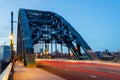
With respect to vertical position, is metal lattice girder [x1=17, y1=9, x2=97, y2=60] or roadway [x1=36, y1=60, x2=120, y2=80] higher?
metal lattice girder [x1=17, y1=9, x2=97, y2=60]

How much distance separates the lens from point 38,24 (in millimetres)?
87812

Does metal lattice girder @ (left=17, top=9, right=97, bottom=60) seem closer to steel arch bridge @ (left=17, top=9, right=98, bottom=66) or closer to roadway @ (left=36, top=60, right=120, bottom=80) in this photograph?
steel arch bridge @ (left=17, top=9, right=98, bottom=66)

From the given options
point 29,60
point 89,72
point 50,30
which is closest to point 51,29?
point 50,30

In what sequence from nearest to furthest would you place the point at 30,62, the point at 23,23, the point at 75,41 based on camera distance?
the point at 30,62 → the point at 23,23 → the point at 75,41

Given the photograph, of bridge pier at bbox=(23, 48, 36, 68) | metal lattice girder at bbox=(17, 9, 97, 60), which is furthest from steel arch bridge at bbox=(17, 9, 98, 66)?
bridge pier at bbox=(23, 48, 36, 68)

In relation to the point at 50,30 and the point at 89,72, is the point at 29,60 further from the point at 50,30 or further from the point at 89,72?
the point at 50,30

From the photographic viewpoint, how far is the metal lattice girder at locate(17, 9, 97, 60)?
80131 mm

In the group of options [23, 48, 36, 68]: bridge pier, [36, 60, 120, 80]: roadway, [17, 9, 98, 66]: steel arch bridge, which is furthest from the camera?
[17, 9, 98, 66]: steel arch bridge

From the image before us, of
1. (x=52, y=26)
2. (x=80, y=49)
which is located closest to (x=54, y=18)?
(x=52, y=26)

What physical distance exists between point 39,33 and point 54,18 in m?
8.16

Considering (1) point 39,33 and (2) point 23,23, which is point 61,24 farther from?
(2) point 23,23

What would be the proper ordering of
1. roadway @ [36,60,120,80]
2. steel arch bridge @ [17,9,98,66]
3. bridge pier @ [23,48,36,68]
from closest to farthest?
roadway @ [36,60,120,80], bridge pier @ [23,48,36,68], steel arch bridge @ [17,9,98,66]

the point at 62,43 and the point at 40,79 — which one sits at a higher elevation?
the point at 62,43

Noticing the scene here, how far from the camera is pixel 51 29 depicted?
89.8m
